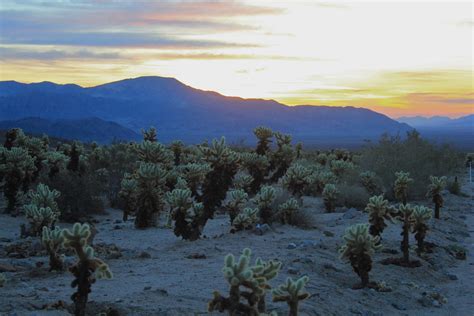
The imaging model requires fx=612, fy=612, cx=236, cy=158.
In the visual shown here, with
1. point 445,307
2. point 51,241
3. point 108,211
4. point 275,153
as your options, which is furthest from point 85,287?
point 275,153

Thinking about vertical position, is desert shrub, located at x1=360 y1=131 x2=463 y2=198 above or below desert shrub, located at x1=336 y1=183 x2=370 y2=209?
above

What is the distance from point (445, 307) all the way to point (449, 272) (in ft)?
8.52

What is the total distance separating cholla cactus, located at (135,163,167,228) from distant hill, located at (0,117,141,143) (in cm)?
10069

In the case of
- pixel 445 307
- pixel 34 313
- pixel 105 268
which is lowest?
pixel 445 307

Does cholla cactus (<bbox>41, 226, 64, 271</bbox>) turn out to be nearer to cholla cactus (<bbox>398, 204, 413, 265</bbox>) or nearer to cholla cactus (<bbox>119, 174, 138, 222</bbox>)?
cholla cactus (<bbox>398, 204, 413, 265</bbox>)

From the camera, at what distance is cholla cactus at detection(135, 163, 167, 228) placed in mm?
15523

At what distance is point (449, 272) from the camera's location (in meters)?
12.5

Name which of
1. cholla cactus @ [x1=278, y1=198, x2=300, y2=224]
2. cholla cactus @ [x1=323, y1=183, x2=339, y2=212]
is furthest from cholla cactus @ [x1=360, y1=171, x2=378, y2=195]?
cholla cactus @ [x1=278, y1=198, x2=300, y2=224]

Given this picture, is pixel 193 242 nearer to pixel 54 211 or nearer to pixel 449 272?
pixel 54 211

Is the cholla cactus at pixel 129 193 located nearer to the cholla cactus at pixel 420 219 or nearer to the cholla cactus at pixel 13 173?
the cholla cactus at pixel 13 173

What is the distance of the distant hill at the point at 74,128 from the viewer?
117312 millimetres

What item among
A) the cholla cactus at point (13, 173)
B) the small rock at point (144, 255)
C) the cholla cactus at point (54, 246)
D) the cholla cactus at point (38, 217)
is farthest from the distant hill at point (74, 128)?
the cholla cactus at point (54, 246)

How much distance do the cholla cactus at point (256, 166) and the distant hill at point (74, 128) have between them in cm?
9613

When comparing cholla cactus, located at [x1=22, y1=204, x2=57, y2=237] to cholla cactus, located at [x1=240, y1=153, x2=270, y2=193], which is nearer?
cholla cactus, located at [x1=22, y1=204, x2=57, y2=237]
